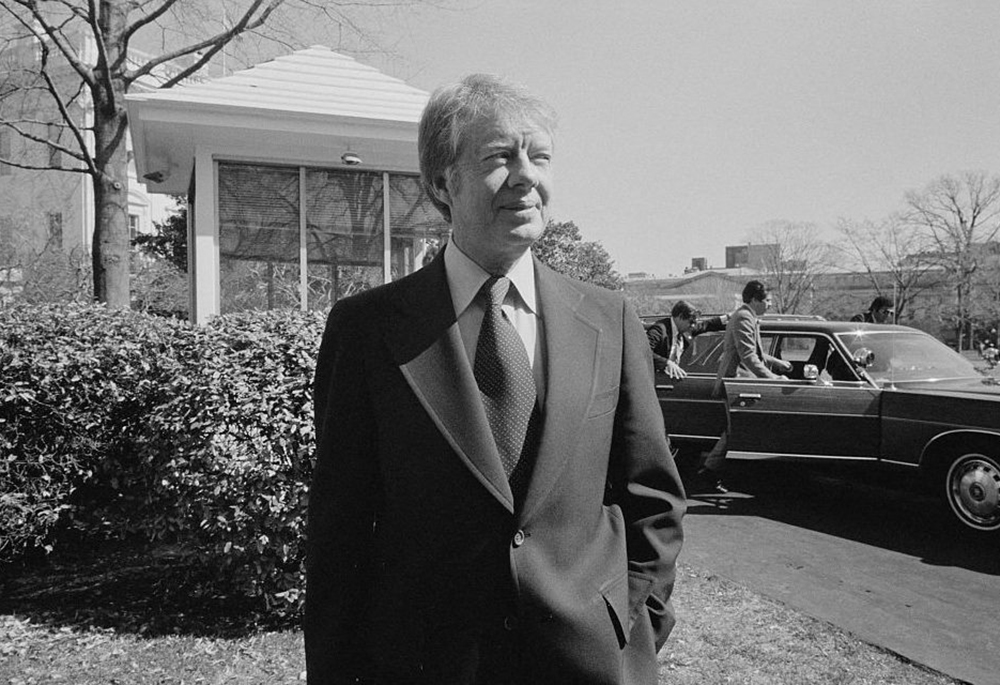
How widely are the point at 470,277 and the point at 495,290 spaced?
7 centimetres

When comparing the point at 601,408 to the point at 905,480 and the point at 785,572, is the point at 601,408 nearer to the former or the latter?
the point at 785,572

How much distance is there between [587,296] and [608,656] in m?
0.82

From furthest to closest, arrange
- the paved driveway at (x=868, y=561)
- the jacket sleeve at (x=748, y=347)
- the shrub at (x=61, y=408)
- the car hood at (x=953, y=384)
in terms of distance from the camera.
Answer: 1. the jacket sleeve at (x=748, y=347)
2. the car hood at (x=953, y=384)
3. the shrub at (x=61, y=408)
4. the paved driveway at (x=868, y=561)

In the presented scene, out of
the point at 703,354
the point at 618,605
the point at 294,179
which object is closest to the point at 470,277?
the point at 618,605

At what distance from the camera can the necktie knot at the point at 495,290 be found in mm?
1784

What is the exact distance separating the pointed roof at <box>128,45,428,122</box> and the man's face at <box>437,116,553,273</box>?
264 inches

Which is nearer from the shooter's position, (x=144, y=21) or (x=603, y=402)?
(x=603, y=402)

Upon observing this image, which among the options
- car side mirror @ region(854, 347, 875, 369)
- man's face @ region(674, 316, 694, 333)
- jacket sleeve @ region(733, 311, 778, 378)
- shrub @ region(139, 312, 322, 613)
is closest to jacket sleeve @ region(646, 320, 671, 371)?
man's face @ region(674, 316, 694, 333)

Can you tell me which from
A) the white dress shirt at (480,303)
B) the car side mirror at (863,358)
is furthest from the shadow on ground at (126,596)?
the car side mirror at (863,358)

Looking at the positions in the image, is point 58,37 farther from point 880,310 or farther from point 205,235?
point 880,310

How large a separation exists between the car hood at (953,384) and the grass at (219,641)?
3064mm

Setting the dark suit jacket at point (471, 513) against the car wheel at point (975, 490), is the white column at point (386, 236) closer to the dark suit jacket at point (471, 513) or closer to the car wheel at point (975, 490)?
the car wheel at point (975, 490)

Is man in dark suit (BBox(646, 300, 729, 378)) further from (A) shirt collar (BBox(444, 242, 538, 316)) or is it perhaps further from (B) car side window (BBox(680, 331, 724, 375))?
(A) shirt collar (BBox(444, 242, 538, 316))

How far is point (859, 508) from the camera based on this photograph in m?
7.20
